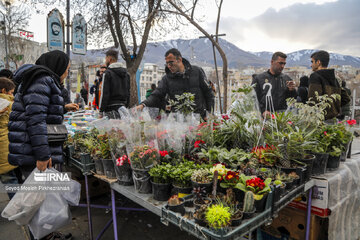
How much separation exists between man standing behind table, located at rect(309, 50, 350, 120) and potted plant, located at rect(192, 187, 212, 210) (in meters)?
2.19

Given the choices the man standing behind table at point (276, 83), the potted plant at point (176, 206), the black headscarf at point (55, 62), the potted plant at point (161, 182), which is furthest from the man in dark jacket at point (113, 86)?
the potted plant at point (176, 206)

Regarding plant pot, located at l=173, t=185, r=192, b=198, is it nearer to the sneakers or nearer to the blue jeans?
the sneakers

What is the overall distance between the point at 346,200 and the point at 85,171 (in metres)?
2.39

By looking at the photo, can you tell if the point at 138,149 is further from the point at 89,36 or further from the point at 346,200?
the point at 89,36

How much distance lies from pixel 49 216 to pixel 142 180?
2.93 feet

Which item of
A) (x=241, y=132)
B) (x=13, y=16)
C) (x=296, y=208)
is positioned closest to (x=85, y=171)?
(x=241, y=132)

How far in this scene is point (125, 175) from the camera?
5.84 ft

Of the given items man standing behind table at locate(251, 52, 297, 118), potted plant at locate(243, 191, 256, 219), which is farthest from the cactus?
man standing behind table at locate(251, 52, 297, 118)

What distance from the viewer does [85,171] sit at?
2.20m

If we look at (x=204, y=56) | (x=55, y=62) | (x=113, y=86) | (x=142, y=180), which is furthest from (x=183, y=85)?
(x=204, y=56)

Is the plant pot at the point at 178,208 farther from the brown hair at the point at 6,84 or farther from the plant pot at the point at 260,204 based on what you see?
the brown hair at the point at 6,84

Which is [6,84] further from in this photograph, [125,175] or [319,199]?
[319,199]

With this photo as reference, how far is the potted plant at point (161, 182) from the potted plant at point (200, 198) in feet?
0.74

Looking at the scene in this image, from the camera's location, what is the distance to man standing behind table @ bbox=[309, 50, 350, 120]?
9.54 feet
